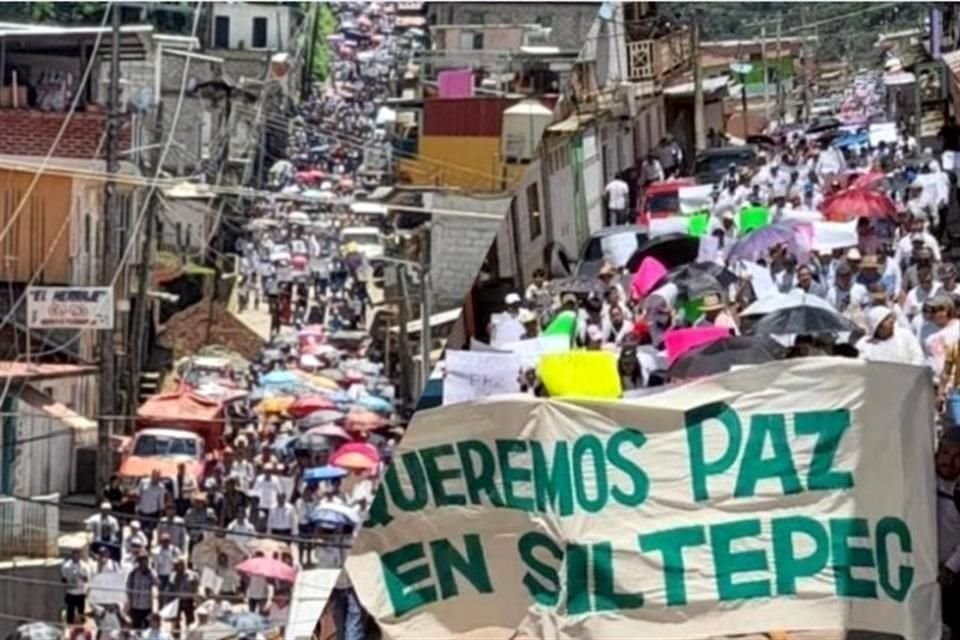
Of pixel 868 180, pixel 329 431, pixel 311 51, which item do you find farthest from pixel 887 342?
pixel 329 431

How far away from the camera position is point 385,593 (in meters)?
2.69

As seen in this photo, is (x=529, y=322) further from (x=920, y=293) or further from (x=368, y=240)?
(x=368, y=240)

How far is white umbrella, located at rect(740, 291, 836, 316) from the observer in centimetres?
263

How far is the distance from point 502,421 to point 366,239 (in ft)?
4.62

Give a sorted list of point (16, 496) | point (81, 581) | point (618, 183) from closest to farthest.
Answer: point (618, 183) < point (16, 496) < point (81, 581)

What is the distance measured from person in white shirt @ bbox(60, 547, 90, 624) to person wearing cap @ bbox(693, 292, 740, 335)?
1.21 meters

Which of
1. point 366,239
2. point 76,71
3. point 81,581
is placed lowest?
point 81,581

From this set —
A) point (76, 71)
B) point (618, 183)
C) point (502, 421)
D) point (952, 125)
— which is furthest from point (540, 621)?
point (76, 71)

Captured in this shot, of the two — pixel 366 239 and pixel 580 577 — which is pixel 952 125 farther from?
pixel 366 239

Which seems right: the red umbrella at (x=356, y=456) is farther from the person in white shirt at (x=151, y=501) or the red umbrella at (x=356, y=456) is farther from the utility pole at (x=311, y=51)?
the utility pole at (x=311, y=51)

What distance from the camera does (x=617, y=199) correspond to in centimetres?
276

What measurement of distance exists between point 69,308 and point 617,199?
30.4 inches

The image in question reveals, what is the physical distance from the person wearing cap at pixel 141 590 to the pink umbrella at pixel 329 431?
1.41ft

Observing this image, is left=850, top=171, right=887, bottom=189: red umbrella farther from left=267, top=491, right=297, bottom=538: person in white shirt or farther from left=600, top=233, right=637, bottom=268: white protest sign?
left=267, top=491, right=297, bottom=538: person in white shirt
